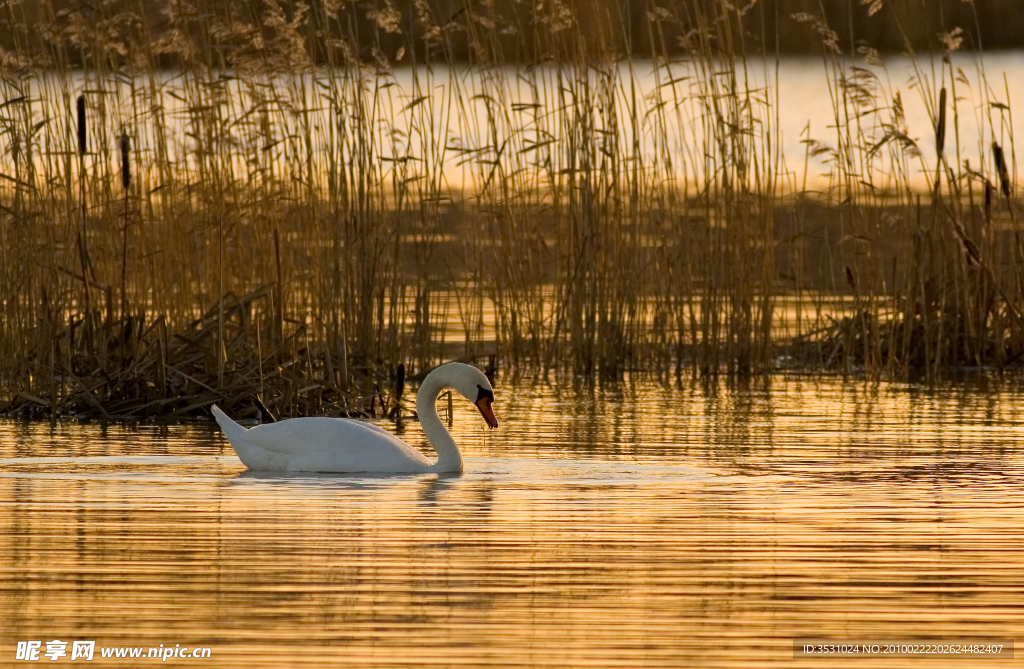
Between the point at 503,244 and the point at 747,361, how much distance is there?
5.84 ft

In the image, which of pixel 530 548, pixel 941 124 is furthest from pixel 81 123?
pixel 941 124

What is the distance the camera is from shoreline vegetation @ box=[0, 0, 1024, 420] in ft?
33.0

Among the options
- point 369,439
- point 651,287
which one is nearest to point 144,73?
Result: point 651,287

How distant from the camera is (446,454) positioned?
774 centimetres

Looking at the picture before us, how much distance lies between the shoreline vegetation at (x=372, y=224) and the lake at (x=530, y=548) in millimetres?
1007

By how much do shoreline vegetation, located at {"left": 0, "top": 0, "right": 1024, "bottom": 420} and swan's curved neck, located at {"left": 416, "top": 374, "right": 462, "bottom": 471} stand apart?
1.54m

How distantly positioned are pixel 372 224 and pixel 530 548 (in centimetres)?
557

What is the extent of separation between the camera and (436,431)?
7.89 m

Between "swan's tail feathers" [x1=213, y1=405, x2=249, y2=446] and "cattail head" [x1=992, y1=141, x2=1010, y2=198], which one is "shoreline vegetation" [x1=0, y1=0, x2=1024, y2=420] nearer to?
"cattail head" [x1=992, y1=141, x2=1010, y2=198]

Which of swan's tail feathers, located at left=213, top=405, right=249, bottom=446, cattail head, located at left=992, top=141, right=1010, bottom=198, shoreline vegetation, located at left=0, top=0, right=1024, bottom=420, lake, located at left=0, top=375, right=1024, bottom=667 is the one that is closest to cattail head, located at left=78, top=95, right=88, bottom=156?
shoreline vegetation, located at left=0, top=0, right=1024, bottom=420

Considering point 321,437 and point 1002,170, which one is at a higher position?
point 1002,170

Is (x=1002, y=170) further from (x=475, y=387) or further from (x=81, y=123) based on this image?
(x=81, y=123)
